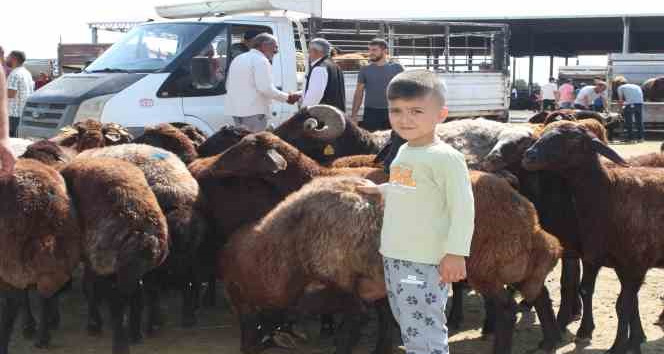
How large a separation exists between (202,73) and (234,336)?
4.85 metres

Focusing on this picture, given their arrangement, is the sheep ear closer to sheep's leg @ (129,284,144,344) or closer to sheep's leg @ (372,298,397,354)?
sheep's leg @ (372,298,397,354)

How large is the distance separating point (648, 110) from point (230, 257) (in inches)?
898

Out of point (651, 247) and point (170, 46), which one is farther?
point (170, 46)

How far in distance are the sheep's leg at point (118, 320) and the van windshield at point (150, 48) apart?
5.19 m

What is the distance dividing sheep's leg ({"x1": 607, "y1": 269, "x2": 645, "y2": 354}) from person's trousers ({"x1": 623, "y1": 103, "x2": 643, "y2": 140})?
63.4ft

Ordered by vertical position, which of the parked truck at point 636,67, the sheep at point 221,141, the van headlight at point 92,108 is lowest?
the sheep at point 221,141

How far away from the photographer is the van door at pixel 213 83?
10.4 metres

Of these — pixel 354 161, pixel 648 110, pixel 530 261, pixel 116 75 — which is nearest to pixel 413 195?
Result: pixel 530 261

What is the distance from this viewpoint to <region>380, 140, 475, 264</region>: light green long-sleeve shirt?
3916mm

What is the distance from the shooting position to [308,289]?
19.1 ft

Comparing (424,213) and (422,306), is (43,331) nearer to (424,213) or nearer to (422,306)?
(422,306)

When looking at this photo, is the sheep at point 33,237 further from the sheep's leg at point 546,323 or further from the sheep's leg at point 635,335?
the sheep's leg at point 635,335

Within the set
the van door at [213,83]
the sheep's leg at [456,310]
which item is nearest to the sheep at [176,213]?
the sheep's leg at [456,310]

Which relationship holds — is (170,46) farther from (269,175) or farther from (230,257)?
(230,257)
